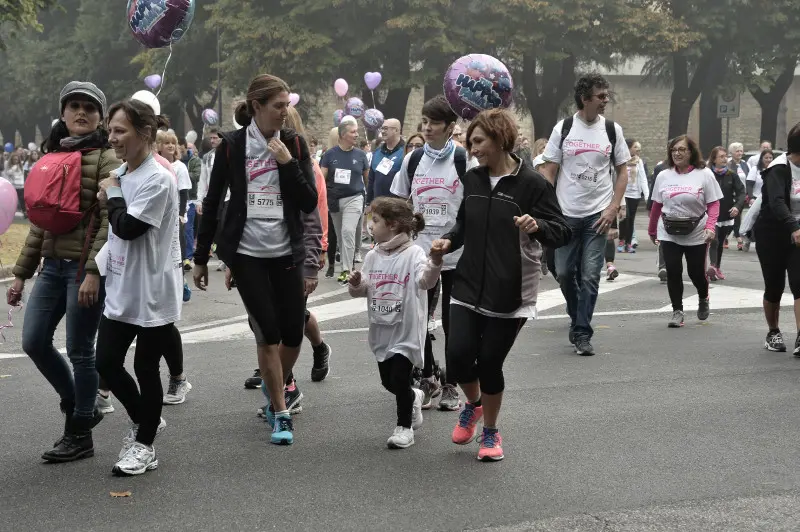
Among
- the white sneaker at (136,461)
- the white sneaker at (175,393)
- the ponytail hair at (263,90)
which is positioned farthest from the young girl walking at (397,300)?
the white sneaker at (175,393)

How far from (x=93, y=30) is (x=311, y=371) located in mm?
41108

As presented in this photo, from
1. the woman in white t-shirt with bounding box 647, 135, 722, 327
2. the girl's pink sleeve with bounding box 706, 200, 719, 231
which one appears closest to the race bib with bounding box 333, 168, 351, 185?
the woman in white t-shirt with bounding box 647, 135, 722, 327

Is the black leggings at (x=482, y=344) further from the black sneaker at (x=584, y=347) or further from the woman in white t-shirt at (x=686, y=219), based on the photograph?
the woman in white t-shirt at (x=686, y=219)

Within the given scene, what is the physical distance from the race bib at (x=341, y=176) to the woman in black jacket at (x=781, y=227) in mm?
6450

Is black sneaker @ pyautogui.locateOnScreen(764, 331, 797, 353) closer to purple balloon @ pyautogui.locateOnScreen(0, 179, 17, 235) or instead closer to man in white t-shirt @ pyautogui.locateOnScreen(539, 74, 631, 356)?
man in white t-shirt @ pyautogui.locateOnScreen(539, 74, 631, 356)

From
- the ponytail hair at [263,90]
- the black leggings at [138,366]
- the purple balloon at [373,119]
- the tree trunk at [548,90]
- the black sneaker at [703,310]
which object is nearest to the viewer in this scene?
the black leggings at [138,366]

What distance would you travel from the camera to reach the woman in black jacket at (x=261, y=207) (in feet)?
19.9

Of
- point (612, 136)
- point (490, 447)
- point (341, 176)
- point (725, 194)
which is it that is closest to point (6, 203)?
point (490, 447)

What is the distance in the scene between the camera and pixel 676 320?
10.9 metres

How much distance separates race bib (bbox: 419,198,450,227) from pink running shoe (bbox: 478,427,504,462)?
1428 mm

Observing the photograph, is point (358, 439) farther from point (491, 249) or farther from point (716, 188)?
point (716, 188)

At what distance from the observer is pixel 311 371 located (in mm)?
8312

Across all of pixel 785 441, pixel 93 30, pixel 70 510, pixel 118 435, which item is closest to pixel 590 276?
pixel 785 441

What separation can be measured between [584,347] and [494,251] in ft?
11.7
